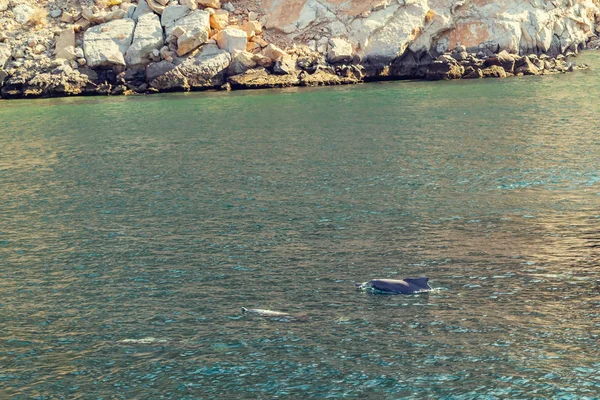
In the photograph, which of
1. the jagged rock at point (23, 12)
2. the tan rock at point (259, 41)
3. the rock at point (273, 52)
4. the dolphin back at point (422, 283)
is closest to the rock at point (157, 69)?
the tan rock at point (259, 41)

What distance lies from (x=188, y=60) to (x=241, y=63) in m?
3.64

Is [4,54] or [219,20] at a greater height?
[219,20]

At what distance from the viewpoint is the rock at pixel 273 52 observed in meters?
55.4

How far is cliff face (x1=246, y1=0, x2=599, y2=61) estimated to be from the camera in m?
56.4

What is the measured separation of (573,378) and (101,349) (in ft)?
23.6

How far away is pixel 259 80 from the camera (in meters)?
54.9

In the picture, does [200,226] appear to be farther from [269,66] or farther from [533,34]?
[533,34]

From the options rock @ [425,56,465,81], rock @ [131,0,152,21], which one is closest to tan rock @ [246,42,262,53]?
rock @ [131,0,152,21]

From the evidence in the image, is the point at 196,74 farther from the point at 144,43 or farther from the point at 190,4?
the point at 190,4

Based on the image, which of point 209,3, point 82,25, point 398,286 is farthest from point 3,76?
point 398,286

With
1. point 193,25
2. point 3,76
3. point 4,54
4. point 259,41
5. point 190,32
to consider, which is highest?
point 193,25

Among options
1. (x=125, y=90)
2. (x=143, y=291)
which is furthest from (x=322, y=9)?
(x=143, y=291)

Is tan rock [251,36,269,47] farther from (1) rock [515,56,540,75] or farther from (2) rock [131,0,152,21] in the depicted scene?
(1) rock [515,56,540,75]

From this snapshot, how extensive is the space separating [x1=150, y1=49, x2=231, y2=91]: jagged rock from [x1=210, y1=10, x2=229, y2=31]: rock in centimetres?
272
